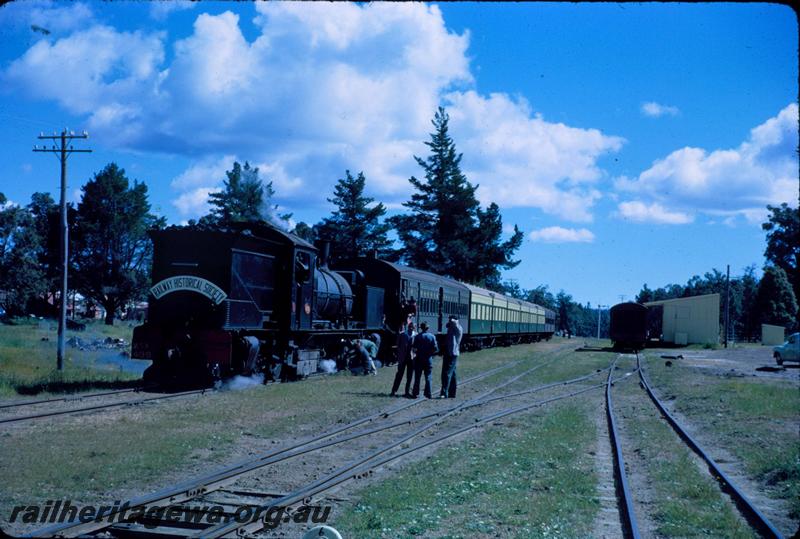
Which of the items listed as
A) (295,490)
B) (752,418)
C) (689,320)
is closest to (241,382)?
(295,490)

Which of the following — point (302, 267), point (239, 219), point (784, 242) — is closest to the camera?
point (302, 267)

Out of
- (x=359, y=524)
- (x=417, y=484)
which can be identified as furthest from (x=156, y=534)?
(x=417, y=484)

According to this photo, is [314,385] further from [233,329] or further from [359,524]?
[359,524]

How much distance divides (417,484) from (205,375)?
31.0ft

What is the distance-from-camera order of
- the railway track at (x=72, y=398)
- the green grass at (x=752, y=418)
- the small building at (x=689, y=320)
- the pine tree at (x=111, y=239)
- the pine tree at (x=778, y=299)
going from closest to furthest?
the green grass at (x=752, y=418)
the railway track at (x=72, y=398)
the small building at (x=689, y=320)
the pine tree at (x=111, y=239)
the pine tree at (x=778, y=299)

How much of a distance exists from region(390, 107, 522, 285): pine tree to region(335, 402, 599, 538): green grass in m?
47.8

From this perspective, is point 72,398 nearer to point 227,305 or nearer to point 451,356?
point 227,305

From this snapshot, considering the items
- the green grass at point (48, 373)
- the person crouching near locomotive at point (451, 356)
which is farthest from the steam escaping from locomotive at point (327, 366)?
the green grass at point (48, 373)

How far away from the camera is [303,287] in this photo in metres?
18.8

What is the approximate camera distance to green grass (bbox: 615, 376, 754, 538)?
7137 mm

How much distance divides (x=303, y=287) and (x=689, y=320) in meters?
52.3

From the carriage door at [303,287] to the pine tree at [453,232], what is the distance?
3972 cm

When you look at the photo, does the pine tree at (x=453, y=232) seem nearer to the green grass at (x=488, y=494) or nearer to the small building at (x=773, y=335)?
the small building at (x=773, y=335)

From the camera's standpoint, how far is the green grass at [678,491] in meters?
7.14
